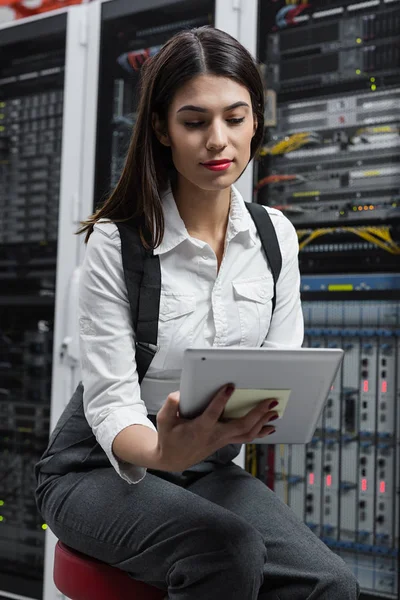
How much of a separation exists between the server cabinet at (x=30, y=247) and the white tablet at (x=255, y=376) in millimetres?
1627

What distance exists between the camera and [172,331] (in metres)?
1.35

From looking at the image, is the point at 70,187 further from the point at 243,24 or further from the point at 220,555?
the point at 220,555

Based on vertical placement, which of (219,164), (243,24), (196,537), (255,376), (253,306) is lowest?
(196,537)

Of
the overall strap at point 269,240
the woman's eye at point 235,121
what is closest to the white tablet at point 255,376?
the overall strap at point 269,240

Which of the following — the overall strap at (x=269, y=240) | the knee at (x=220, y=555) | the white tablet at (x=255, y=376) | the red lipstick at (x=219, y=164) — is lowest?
the knee at (x=220, y=555)

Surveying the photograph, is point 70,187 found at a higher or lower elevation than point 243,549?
higher

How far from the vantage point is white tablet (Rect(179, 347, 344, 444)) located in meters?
1.00

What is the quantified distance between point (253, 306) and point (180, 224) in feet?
0.70

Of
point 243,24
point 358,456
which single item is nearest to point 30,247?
point 243,24

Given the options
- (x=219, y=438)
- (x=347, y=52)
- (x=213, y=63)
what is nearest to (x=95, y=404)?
(x=219, y=438)

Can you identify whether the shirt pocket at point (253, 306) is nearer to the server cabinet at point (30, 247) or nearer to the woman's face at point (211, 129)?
the woman's face at point (211, 129)

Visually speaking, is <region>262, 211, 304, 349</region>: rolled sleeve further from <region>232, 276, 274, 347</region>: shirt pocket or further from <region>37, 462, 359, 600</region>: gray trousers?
<region>37, 462, 359, 600</region>: gray trousers

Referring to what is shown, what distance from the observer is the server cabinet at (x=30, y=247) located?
2.64 metres

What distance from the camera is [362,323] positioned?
2.13 m
